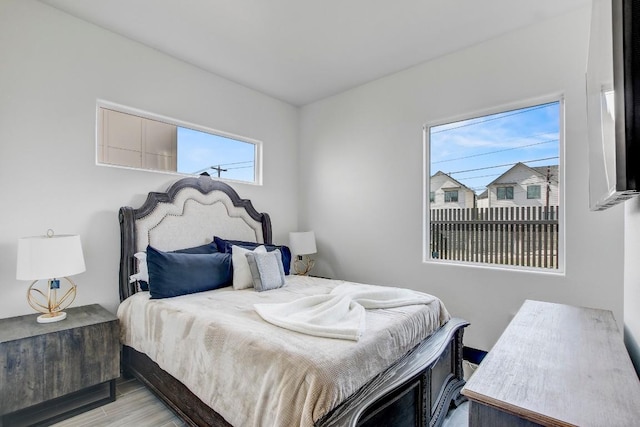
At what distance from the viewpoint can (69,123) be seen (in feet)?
8.08

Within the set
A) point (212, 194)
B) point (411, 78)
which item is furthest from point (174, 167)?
point (411, 78)

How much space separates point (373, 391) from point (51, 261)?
2.18m

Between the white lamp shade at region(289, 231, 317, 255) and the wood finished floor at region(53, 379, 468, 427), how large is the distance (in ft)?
6.69

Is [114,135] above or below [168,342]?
above

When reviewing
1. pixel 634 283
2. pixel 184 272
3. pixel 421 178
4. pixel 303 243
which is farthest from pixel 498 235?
pixel 184 272

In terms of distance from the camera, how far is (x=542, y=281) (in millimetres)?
2521

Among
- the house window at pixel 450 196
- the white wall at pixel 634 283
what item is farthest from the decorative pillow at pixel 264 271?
the white wall at pixel 634 283

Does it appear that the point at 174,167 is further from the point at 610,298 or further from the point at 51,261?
the point at 610,298

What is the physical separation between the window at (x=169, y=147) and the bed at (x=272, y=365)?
0.35 meters

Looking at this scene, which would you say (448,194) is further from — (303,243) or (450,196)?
(303,243)

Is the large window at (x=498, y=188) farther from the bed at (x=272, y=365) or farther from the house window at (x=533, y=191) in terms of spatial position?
the bed at (x=272, y=365)

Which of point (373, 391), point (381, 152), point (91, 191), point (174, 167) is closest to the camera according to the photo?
point (373, 391)

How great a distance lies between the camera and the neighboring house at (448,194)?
3070 mm

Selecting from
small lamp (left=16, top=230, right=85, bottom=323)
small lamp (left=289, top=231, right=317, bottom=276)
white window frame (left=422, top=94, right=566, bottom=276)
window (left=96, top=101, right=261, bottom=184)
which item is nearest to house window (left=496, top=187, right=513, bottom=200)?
white window frame (left=422, top=94, right=566, bottom=276)
